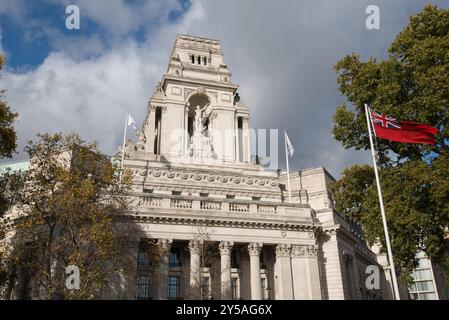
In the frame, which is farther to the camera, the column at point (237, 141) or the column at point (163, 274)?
the column at point (237, 141)

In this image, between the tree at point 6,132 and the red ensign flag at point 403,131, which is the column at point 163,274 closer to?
the tree at point 6,132

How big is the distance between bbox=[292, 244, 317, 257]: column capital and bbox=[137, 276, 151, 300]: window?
15.1 metres

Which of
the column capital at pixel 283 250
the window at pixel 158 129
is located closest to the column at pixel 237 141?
the window at pixel 158 129

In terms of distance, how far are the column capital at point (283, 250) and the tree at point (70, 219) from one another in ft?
53.6

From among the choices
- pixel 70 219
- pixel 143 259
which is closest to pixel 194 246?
pixel 143 259

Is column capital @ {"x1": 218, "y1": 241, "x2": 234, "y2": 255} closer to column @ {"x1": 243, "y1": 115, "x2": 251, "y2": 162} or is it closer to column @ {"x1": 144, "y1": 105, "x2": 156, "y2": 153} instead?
column @ {"x1": 243, "y1": 115, "x2": 251, "y2": 162}

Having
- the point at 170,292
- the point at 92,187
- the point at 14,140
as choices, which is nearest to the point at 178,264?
the point at 170,292

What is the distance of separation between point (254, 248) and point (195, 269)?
6.60 m

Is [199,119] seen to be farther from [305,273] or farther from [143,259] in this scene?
[305,273]

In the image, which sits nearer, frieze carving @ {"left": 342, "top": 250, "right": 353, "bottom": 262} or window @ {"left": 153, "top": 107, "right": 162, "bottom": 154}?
frieze carving @ {"left": 342, "top": 250, "right": 353, "bottom": 262}

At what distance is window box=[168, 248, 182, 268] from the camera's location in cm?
4257

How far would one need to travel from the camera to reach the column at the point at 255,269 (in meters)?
40.7
